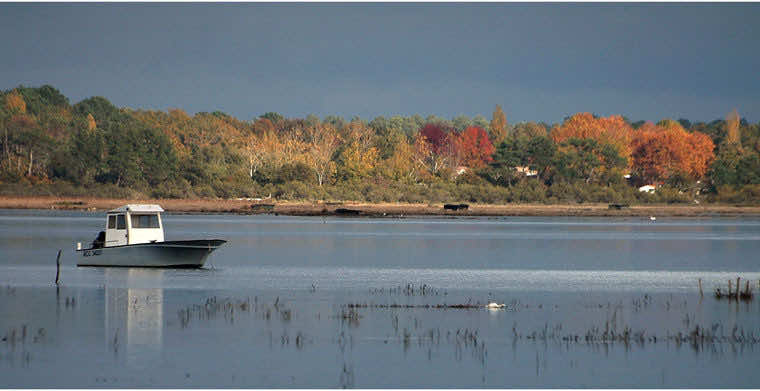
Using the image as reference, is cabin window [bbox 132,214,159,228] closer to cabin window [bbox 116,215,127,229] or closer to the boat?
the boat

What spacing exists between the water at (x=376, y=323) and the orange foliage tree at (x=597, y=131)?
8549cm

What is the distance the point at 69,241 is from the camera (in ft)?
192

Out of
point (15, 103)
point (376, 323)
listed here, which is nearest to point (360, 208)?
point (15, 103)

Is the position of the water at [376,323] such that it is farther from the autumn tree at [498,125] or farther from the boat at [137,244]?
the autumn tree at [498,125]

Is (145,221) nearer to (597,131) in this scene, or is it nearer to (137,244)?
(137,244)

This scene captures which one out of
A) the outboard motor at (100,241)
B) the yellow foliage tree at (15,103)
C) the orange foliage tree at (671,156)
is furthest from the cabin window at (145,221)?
the yellow foliage tree at (15,103)

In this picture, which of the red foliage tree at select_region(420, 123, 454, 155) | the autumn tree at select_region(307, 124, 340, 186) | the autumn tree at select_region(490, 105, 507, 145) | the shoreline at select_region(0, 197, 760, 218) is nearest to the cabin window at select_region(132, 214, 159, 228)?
the shoreline at select_region(0, 197, 760, 218)

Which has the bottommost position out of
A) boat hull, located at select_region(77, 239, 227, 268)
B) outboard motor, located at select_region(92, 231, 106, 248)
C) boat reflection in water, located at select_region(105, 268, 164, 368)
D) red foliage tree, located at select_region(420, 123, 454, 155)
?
boat reflection in water, located at select_region(105, 268, 164, 368)

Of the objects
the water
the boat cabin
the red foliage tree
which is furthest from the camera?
the red foliage tree

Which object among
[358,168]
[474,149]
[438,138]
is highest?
[438,138]

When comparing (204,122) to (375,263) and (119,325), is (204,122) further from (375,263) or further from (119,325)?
(119,325)

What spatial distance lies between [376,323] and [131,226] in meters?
15.9

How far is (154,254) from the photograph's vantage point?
38500mm

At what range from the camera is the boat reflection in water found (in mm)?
21359
